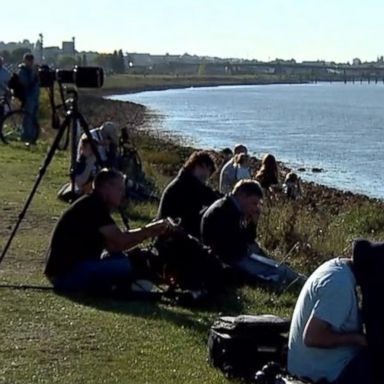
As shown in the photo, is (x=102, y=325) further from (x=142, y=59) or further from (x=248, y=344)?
(x=142, y=59)

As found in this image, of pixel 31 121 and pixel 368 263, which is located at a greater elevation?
pixel 368 263

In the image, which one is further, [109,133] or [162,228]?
[109,133]

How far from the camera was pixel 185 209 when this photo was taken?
1077cm

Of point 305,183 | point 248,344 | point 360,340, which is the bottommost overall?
point 305,183

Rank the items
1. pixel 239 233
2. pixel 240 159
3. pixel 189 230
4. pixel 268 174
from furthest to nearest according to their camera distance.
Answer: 1. pixel 268 174
2. pixel 240 159
3. pixel 189 230
4. pixel 239 233

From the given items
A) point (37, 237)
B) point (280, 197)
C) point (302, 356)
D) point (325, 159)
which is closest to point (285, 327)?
point (302, 356)

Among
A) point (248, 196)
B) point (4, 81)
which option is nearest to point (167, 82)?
point (4, 81)

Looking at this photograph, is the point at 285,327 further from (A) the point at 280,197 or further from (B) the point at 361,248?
(A) the point at 280,197

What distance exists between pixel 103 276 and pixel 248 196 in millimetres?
1364

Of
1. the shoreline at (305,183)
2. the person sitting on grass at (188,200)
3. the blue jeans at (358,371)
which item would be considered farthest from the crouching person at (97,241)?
the shoreline at (305,183)

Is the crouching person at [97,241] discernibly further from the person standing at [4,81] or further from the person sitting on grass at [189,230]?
the person standing at [4,81]

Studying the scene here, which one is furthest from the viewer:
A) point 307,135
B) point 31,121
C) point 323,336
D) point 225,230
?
point 307,135

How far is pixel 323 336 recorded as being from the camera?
19.1ft

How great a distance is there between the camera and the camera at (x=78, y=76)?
977 cm
